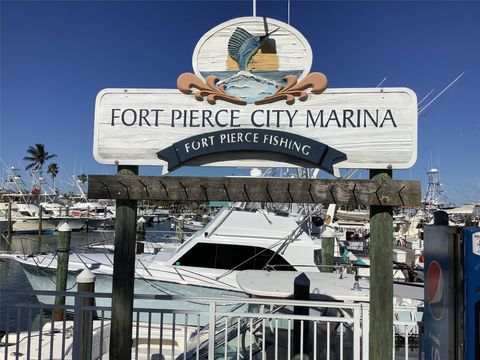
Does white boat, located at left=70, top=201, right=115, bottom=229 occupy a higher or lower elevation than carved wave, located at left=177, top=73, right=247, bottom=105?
lower

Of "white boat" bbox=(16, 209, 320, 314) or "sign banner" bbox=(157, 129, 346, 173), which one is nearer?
"sign banner" bbox=(157, 129, 346, 173)

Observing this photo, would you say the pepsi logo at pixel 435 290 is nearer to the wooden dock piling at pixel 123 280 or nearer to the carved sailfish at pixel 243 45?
the carved sailfish at pixel 243 45

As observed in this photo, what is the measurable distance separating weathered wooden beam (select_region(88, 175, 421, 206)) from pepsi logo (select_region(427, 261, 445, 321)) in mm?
598

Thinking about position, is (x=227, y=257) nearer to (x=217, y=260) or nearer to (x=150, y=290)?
(x=217, y=260)

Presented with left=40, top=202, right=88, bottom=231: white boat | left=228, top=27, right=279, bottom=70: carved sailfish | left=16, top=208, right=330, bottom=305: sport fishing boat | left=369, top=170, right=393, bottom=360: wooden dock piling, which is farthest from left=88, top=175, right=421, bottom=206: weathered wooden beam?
left=40, top=202, right=88, bottom=231: white boat

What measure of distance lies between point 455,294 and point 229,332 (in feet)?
13.5

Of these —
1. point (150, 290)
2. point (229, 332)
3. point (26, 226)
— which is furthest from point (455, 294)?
point (26, 226)

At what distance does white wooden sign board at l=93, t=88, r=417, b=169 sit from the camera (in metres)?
3.36

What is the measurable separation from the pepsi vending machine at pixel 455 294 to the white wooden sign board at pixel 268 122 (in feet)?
3.04

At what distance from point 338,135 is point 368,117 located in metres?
0.30

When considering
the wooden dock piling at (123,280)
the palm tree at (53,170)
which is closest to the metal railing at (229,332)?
the wooden dock piling at (123,280)

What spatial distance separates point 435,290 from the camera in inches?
107

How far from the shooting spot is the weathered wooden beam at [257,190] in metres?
3.23

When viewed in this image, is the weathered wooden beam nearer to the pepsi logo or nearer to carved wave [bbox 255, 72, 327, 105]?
the pepsi logo
